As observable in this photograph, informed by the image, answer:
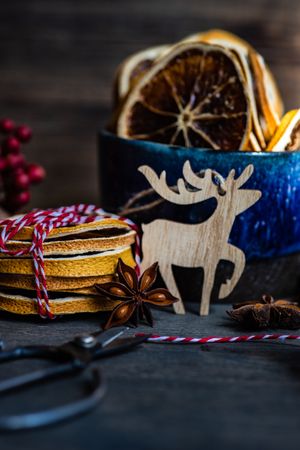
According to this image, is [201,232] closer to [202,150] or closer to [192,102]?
[202,150]

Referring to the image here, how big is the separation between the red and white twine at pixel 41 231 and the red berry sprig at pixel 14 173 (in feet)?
1.33

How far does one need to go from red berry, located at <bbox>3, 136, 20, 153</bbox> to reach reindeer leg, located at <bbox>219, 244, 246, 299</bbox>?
61 cm

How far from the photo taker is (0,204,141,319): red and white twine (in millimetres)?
816

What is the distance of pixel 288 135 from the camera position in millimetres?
912

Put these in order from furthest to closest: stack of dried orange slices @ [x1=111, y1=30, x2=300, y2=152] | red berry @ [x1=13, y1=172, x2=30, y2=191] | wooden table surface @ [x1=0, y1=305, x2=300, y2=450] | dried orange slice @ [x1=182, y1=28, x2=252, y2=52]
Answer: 1. red berry @ [x1=13, y1=172, x2=30, y2=191]
2. dried orange slice @ [x1=182, y1=28, x2=252, y2=52]
3. stack of dried orange slices @ [x1=111, y1=30, x2=300, y2=152]
4. wooden table surface @ [x1=0, y1=305, x2=300, y2=450]

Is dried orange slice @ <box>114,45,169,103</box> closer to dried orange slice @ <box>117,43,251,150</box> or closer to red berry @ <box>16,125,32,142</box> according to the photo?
dried orange slice @ <box>117,43,251,150</box>

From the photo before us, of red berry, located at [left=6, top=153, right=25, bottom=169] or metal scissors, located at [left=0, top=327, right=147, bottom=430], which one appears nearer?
metal scissors, located at [left=0, top=327, right=147, bottom=430]

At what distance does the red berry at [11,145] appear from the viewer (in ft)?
4.28

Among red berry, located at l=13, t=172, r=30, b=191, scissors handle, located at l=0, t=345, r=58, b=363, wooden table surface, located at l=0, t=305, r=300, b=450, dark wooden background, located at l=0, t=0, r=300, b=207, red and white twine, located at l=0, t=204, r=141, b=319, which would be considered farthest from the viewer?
dark wooden background, located at l=0, t=0, r=300, b=207

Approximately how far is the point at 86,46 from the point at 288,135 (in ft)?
2.75

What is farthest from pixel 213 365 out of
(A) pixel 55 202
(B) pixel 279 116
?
(A) pixel 55 202

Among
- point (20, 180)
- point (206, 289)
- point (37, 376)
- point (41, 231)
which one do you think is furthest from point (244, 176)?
point (20, 180)

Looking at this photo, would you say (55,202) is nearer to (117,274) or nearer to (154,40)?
(154,40)

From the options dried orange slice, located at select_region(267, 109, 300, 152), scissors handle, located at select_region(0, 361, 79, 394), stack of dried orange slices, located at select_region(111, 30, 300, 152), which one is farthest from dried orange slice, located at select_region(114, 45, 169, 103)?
scissors handle, located at select_region(0, 361, 79, 394)
